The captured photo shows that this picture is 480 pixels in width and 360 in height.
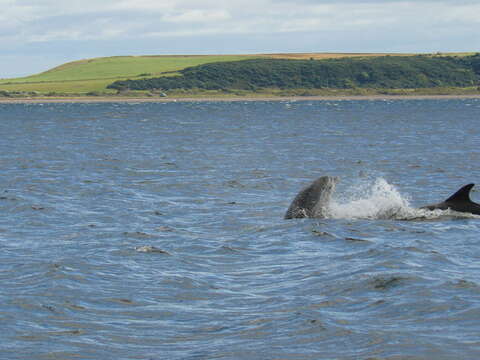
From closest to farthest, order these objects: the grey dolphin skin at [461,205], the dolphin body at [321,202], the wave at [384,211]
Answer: the dolphin body at [321,202] → the grey dolphin skin at [461,205] → the wave at [384,211]

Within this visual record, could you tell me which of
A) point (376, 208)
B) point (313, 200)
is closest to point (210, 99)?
point (376, 208)

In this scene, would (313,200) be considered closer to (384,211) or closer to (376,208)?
(384,211)

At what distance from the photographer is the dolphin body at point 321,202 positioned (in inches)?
738

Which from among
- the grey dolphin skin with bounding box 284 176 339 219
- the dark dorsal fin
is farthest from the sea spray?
the dark dorsal fin

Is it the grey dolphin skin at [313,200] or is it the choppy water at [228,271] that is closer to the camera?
the choppy water at [228,271]

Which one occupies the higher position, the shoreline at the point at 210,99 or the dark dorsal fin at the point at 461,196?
the shoreline at the point at 210,99

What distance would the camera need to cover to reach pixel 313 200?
1922 cm

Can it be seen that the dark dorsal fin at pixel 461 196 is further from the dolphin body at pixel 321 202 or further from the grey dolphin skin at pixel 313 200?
the grey dolphin skin at pixel 313 200

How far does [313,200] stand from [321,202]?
0.20 m

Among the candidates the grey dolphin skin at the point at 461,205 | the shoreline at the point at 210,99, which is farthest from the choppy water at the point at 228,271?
the shoreline at the point at 210,99

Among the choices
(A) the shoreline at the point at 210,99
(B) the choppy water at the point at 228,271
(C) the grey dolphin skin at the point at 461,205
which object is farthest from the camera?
(A) the shoreline at the point at 210,99

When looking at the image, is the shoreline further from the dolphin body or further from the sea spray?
the dolphin body

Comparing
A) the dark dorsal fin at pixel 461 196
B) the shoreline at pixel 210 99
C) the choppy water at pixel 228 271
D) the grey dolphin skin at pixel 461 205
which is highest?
the shoreline at pixel 210 99

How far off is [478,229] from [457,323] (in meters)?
7.43
